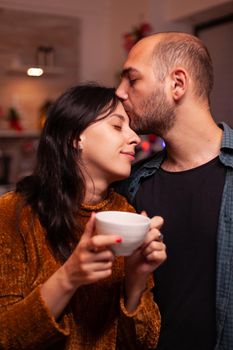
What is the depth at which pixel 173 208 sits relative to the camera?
1.54 m

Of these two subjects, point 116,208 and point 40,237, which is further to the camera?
point 116,208

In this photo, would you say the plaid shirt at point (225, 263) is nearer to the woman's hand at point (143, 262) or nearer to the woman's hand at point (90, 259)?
the woman's hand at point (143, 262)

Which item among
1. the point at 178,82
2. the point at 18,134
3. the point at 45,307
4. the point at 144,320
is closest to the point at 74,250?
the point at 45,307

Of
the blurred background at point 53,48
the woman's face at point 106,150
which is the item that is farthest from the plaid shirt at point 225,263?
the blurred background at point 53,48

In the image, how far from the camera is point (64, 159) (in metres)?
1.38

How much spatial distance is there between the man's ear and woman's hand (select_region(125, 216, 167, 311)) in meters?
0.64

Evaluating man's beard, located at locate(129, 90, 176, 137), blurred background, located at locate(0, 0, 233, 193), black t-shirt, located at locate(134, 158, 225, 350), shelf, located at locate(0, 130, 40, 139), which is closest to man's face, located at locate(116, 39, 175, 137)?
man's beard, located at locate(129, 90, 176, 137)

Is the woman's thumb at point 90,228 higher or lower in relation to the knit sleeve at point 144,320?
higher

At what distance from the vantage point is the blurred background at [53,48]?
4.12 meters

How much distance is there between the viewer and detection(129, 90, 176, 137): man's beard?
1.64 meters

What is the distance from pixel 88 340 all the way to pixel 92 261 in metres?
0.38

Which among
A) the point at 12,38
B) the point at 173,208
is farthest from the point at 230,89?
the point at 173,208

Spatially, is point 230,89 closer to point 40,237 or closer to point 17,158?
point 17,158

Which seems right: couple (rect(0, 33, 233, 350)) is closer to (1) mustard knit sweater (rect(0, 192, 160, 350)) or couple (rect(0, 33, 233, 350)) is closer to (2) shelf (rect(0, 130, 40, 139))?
(1) mustard knit sweater (rect(0, 192, 160, 350))
